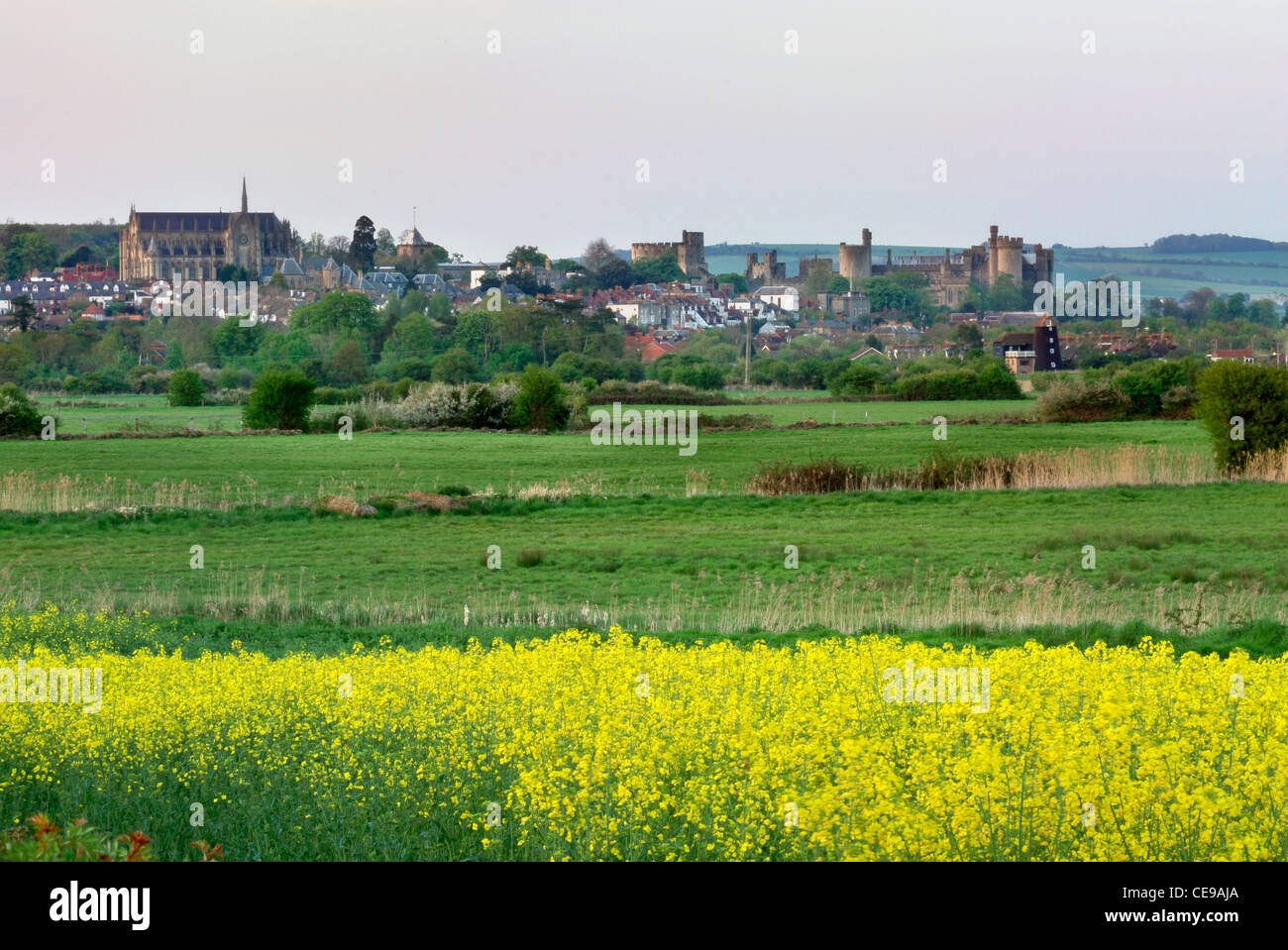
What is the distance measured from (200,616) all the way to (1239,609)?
472 inches

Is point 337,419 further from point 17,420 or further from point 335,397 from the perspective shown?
point 335,397

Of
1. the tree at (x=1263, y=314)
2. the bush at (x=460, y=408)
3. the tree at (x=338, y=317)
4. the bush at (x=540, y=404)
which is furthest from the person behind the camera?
the tree at (x=1263, y=314)

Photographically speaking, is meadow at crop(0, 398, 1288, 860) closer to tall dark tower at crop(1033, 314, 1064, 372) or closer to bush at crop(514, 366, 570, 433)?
bush at crop(514, 366, 570, 433)

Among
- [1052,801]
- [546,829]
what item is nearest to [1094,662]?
[1052,801]

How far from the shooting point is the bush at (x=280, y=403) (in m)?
55.0

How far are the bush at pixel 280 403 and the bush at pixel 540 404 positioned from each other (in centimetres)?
822

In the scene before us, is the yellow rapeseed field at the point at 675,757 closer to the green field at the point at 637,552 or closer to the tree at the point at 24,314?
the green field at the point at 637,552

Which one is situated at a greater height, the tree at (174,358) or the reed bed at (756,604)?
the tree at (174,358)

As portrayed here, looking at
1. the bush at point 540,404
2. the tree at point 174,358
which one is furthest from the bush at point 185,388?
the tree at point 174,358

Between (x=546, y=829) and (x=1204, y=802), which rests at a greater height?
(x=1204, y=802)
